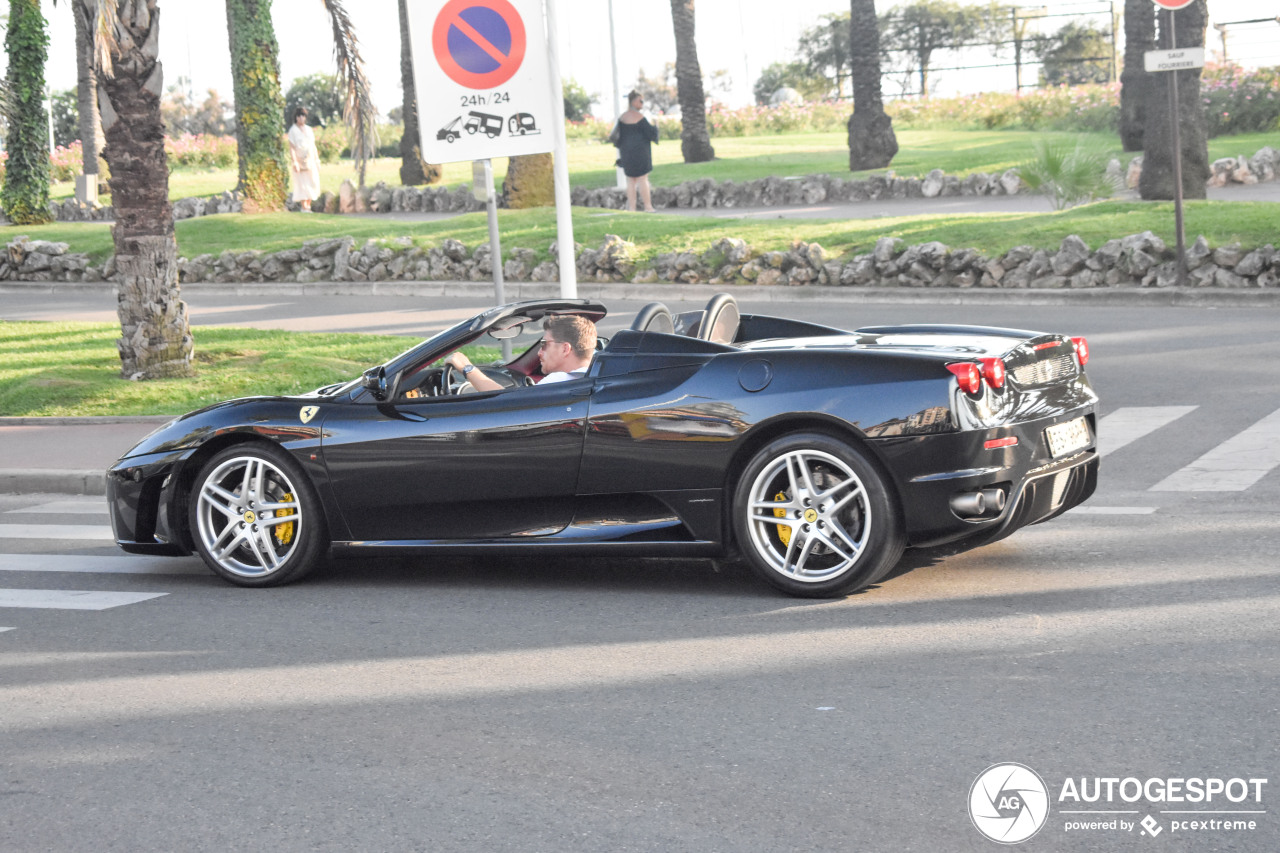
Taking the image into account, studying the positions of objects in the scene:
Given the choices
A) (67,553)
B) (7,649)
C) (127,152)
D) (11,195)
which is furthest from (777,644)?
(11,195)

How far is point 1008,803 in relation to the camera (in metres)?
4.05

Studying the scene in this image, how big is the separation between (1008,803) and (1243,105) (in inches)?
1277

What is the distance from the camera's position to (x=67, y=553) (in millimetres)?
8578

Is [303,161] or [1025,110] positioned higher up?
[1025,110]

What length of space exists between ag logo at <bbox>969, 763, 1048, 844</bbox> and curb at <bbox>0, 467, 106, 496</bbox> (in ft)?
26.5

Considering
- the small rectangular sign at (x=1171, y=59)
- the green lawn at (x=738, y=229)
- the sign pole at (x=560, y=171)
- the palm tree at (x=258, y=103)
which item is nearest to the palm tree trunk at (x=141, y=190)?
the sign pole at (x=560, y=171)

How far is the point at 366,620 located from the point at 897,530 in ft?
7.61

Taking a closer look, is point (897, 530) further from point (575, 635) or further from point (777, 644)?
point (575, 635)

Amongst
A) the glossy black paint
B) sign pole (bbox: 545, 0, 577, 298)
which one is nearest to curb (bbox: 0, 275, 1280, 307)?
sign pole (bbox: 545, 0, 577, 298)

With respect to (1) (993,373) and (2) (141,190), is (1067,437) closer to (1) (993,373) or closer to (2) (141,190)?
(1) (993,373)

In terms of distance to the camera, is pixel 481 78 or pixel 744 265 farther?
pixel 744 265

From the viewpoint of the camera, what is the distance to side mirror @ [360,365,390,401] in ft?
23.5

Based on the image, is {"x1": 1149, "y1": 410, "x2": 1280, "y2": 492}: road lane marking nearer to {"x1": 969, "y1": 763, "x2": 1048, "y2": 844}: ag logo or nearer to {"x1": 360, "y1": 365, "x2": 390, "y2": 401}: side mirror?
{"x1": 360, "y1": 365, "x2": 390, "y2": 401}: side mirror

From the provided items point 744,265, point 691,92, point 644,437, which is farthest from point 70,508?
point 691,92
